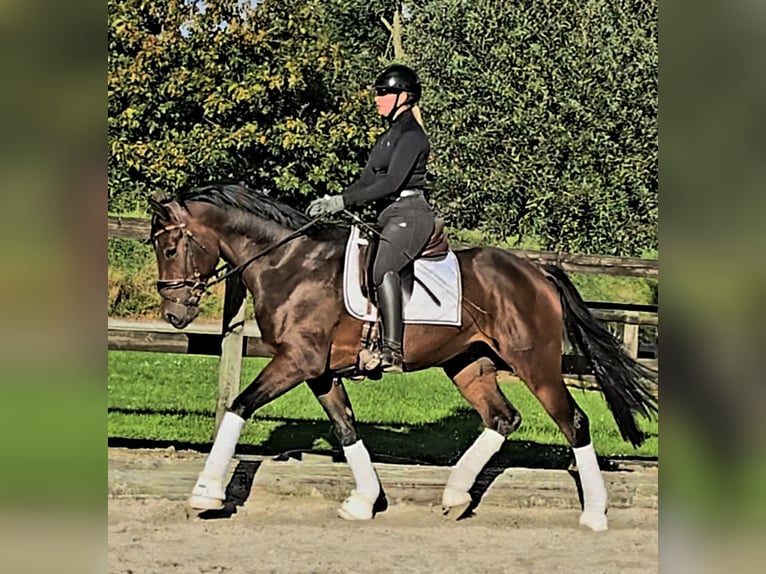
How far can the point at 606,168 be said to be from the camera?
905 cm

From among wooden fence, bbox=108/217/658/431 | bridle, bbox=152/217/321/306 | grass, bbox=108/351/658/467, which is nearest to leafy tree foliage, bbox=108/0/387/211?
wooden fence, bbox=108/217/658/431

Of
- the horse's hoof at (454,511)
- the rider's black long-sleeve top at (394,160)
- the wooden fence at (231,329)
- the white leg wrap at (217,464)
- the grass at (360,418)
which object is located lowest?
the grass at (360,418)

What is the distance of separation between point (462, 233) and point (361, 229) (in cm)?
406

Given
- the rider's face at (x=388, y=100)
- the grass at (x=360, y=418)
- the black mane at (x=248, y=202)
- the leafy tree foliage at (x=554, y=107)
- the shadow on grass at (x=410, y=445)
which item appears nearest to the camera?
the rider's face at (x=388, y=100)

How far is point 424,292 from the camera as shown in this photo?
4562 millimetres

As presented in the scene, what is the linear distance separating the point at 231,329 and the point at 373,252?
1.40m

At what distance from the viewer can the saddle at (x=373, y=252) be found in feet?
14.7

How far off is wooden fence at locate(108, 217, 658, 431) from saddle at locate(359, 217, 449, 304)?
2.79 ft

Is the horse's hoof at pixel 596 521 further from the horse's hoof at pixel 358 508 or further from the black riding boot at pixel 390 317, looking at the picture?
the black riding boot at pixel 390 317

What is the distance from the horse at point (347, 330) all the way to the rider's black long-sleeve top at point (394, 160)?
1.15ft

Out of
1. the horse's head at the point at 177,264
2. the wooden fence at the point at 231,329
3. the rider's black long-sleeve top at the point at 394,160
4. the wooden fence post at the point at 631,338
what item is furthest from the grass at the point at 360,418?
the rider's black long-sleeve top at the point at 394,160
